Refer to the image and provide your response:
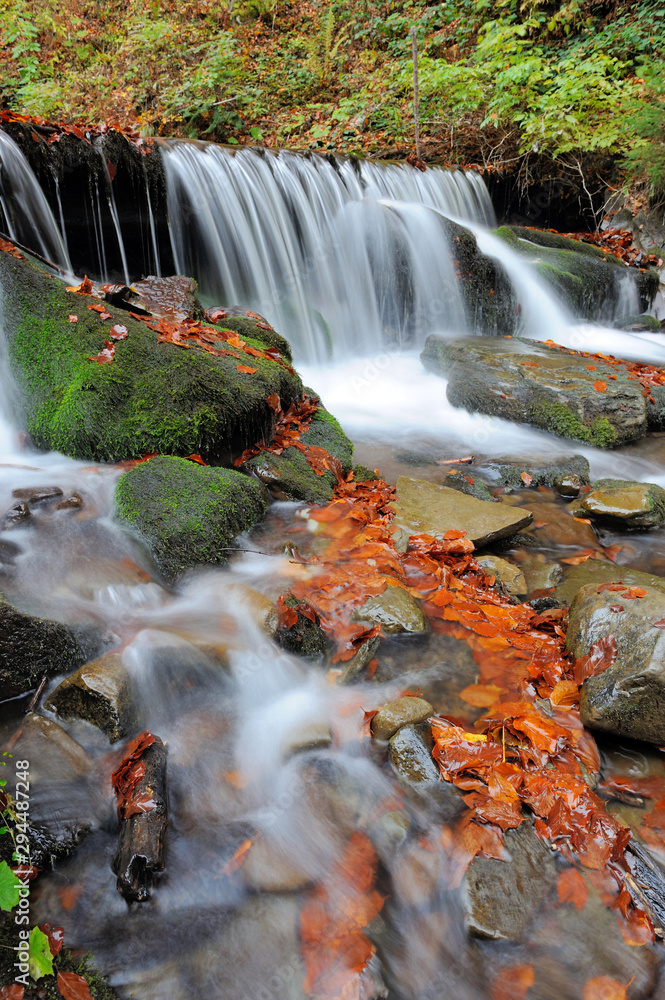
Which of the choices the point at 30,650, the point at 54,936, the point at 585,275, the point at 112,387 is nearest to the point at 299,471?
the point at 112,387

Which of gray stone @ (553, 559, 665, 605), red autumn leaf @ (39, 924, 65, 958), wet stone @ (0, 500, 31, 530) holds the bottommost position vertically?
gray stone @ (553, 559, 665, 605)

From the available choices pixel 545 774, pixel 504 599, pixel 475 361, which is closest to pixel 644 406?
pixel 475 361

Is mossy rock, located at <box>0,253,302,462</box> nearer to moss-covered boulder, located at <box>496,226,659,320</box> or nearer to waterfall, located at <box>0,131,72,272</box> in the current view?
waterfall, located at <box>0,131,72,272</box>

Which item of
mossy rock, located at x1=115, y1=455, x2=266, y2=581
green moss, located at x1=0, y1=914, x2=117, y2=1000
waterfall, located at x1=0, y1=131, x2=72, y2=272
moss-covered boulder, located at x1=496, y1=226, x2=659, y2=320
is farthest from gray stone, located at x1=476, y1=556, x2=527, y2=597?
moss-covered boulder, located at x1=496, y1=226, x2=659, y2=320

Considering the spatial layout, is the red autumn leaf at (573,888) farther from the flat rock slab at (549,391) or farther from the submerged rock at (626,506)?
the flat rock slab at (549,391)

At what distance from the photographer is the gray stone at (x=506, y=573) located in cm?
357

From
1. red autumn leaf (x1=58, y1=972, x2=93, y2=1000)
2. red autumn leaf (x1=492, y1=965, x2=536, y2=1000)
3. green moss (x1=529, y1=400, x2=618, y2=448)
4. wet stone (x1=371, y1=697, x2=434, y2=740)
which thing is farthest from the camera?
green moss (x1=529, y1=400, x2=618, y2=448)

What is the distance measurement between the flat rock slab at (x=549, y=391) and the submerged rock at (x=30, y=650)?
532 centimetres

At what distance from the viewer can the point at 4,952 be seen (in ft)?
4.93

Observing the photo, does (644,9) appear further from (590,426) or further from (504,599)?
(504,599)

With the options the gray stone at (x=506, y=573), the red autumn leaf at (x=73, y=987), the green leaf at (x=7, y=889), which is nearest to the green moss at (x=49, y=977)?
the red autumn leaf at (x=73, y=987)

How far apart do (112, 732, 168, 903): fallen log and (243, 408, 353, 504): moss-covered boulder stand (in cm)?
220

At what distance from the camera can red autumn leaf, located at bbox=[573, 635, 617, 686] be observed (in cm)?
262

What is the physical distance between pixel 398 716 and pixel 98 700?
1.28 meters
